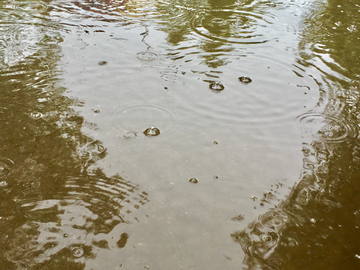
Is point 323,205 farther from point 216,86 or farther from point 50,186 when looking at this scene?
point 50,186

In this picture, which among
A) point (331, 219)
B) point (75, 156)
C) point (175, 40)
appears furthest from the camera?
point (175, 40)

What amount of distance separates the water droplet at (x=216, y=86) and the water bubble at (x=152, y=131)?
99 cm

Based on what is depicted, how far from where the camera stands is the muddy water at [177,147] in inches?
77.3

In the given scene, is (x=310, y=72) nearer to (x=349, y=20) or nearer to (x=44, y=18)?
(x=349, y=20)

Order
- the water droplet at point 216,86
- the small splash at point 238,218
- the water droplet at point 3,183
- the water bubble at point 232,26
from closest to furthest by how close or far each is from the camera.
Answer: the small splash at point 238,218
the water droplet at point 3,183
the water droplet at point 216,86
the water bubble at point 232,26

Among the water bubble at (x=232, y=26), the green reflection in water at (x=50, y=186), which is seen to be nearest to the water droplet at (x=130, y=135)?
the green reflection in water at (x=50, y=186)

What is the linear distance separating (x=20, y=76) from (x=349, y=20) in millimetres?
5236

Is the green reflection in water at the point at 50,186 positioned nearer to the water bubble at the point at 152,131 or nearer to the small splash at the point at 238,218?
the water bubble at the point at 152,131

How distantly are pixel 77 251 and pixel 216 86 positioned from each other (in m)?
2.33

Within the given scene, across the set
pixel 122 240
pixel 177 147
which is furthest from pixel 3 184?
pixel 177 147

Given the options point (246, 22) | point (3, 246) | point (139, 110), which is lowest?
point (3, 246)

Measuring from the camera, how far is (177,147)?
8.78 ft

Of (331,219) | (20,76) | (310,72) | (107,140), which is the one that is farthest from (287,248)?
(20,76)

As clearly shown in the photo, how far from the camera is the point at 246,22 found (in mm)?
5133
